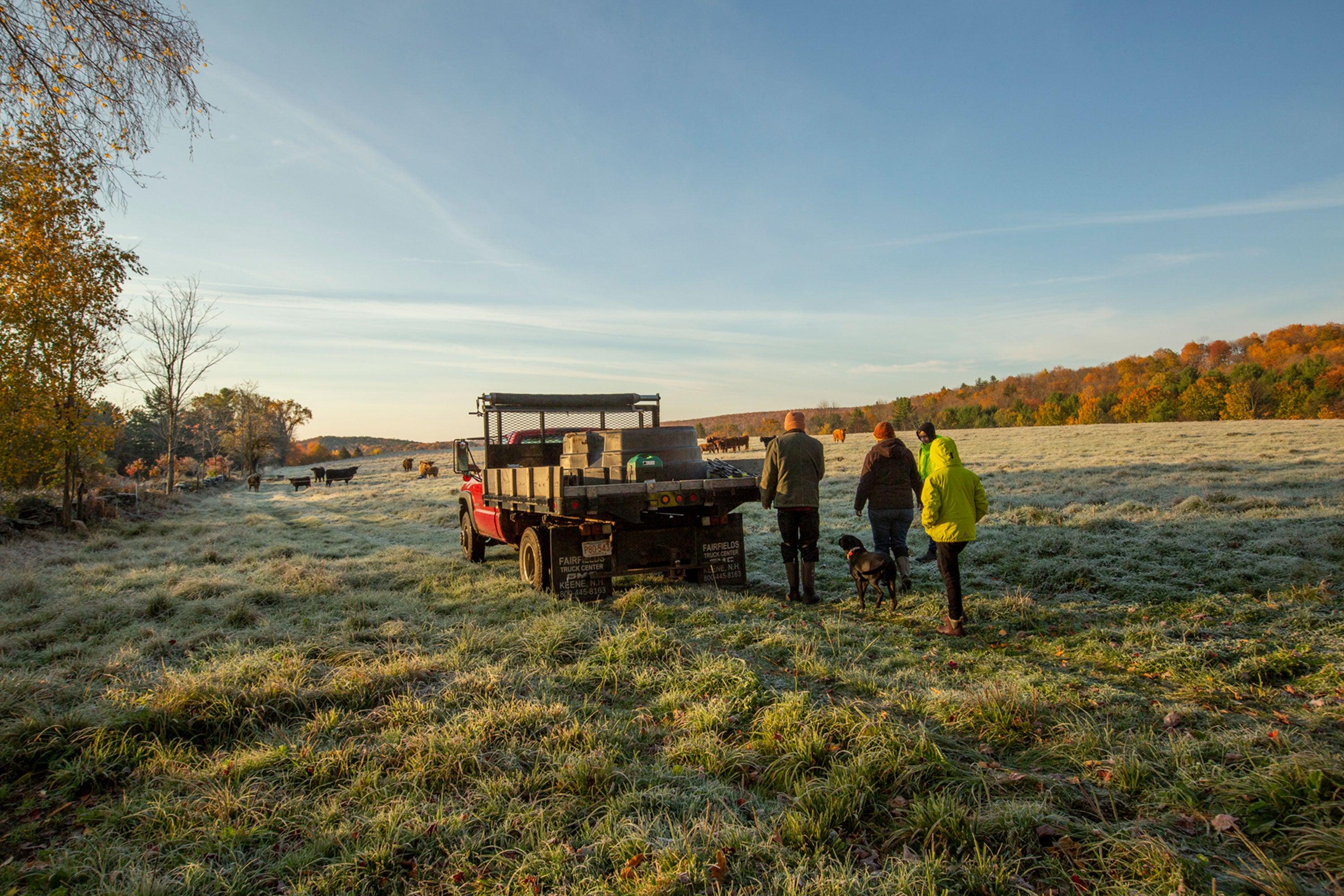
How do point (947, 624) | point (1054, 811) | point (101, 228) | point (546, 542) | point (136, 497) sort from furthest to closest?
point (136, 497)
point (101, 228)
point (546, 542)
point (947, 624)
point (1054, 811)

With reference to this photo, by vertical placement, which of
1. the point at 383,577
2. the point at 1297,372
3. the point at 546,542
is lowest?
the point at 383,577

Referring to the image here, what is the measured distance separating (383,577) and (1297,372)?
62782 mm

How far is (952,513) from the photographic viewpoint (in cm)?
589

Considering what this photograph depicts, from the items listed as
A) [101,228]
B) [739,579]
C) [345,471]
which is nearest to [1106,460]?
[739,579]

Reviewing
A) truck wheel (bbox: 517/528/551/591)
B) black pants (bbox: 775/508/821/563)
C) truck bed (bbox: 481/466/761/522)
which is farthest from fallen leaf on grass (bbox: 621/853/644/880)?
truck wheel (bbox: 517/528/551/591)

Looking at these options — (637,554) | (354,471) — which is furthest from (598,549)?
(354,471)

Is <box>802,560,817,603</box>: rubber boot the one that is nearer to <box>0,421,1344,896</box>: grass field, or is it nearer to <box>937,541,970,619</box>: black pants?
<box>0,421,1344,896</box>: grass field

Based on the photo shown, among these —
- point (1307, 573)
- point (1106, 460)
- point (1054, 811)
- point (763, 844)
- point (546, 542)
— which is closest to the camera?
point (763, 844)

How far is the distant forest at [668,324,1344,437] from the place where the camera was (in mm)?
45812

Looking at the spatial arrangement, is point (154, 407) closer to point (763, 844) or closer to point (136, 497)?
point (136, 497)

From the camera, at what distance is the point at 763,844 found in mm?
2799

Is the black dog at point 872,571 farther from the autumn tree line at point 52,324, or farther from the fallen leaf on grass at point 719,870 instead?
the autumn tree line at point 52,324

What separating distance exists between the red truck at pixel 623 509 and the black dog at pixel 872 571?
4.32 ft

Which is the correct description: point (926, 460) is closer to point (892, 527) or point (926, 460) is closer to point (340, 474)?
point (892, 527)
